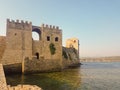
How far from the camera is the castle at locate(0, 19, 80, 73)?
25562 mm

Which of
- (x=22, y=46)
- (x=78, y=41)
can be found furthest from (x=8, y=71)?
(x=78, y=41)

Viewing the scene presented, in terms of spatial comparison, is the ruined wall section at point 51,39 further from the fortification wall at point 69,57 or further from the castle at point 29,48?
the fortification wall at point 69,57

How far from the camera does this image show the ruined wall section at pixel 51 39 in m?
30.3

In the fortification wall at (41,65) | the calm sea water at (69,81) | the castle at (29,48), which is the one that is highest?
the castle at (29,48)

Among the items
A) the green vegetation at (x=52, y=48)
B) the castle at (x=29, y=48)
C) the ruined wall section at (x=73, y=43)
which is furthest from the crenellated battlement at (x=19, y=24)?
the ruined wall section at (x=73, y=43)

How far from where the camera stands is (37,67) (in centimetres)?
2778

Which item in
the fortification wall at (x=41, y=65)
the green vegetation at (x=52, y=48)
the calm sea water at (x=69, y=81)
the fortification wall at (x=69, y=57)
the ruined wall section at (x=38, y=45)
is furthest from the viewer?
the fortification wall at (x=69, y=57)

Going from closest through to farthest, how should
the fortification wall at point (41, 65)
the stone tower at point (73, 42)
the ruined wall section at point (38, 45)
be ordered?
the fortification wall at point (41, 65), the ruined wall section at point (38, 45), the stone tower at point (73, 42)

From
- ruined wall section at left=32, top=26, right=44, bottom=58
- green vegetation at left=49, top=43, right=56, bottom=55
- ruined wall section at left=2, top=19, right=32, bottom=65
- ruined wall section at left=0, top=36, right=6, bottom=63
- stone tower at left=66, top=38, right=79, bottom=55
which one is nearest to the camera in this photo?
ruined wall section at left=0, top=36, right=6, bottom=63

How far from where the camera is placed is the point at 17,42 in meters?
26.7

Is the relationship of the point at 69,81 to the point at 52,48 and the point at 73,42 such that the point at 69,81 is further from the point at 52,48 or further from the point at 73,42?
the point at 73,42

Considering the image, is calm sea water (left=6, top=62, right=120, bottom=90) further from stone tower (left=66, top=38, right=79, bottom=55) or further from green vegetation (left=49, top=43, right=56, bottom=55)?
stone tower (left=66, top=38, right=79, bottom=55)

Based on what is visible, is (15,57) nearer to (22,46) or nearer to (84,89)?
(22,46)

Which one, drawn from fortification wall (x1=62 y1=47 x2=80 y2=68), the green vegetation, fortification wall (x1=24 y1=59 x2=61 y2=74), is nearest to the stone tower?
fortification wall (x1=62 y1=47 x2=80 y2=68)
